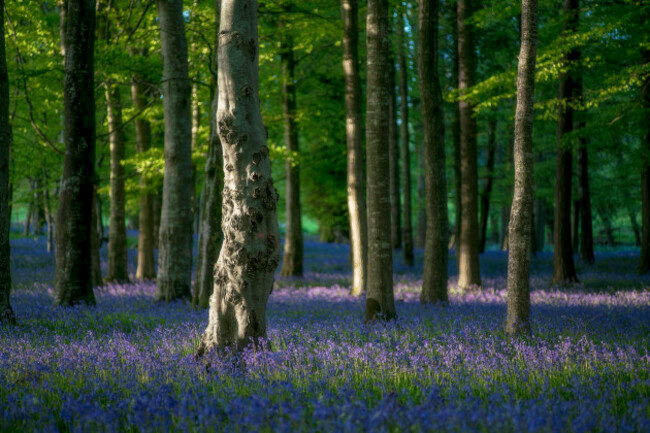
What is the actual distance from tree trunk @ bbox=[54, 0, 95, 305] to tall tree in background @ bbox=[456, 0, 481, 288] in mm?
8514

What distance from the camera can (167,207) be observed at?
414 inches

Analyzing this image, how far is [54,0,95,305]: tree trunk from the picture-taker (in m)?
8.81

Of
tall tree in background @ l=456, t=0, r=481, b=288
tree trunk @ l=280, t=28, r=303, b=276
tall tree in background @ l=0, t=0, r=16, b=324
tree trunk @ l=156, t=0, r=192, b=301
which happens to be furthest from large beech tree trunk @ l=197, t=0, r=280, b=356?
tree trunk @ l=280, t=28, r=303, b=276

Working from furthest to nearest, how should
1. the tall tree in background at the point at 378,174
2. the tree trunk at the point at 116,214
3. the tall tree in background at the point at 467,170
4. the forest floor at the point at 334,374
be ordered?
the tree trunk at the point at 116,214
the tall tree in background at the point at 467,170
the tall tree in background at the point at 378,174
the forest floor at the point at 334,374

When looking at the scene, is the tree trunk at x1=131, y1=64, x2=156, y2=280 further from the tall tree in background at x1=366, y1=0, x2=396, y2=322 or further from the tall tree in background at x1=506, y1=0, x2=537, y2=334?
the tall tree in background at x1=506, y1=0, x2=537, y2=334

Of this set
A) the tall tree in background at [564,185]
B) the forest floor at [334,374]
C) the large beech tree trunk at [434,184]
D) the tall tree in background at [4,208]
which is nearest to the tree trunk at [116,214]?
the forest floor at [334,374]

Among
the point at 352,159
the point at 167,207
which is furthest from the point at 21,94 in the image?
the point at 352,159

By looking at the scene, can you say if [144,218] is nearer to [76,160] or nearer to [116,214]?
[116,214]

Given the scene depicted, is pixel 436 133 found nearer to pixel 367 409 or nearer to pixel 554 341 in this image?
pixel 554 341

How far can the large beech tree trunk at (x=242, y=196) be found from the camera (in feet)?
15.8

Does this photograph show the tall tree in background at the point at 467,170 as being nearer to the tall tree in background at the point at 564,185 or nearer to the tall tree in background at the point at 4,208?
the tall tree in background at the point at 564,185

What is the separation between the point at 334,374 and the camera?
4566 mm

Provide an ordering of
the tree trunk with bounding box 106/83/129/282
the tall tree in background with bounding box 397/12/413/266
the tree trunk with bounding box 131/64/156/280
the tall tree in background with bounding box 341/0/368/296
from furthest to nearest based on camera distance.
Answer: the tall tree in background with bounding box 397/12/413/266 < the tree trunk with bounding box 131/64/156/280 < the tree trunk with bounding box 106/83/129/282 < the tall tree in background with bounding box 341/0/368/296

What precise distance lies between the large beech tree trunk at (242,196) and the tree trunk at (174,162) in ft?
18.9
